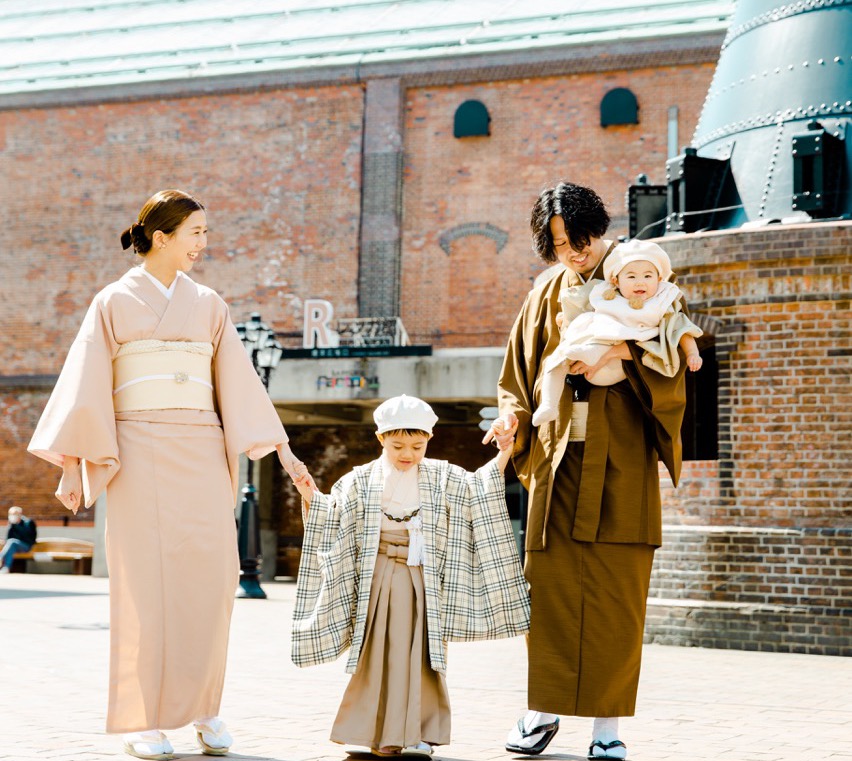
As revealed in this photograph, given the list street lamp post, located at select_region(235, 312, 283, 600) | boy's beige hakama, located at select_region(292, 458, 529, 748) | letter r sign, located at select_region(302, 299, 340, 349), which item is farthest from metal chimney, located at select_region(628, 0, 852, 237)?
letter r sign, located at select_region(302, 299, 340, 349)

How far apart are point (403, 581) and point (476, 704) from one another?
1.94m

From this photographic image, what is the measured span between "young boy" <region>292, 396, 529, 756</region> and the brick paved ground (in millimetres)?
270

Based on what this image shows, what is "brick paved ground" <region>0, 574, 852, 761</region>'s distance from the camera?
505 cm

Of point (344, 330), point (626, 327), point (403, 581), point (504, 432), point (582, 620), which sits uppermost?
point (344, 330)

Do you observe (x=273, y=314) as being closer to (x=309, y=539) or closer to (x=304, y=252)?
(x=304, y=252)

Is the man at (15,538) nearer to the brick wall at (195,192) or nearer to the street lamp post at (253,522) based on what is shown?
the brick wall at (195,192)

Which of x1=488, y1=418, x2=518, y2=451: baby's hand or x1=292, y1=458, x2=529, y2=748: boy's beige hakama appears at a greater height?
x1=488, y1=418, x2=518, y2=451: baby's hand

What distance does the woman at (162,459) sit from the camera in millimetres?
4750

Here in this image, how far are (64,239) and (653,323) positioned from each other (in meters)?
25.7

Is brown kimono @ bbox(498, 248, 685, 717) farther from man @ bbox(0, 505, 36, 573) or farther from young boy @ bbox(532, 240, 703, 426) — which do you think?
man @ bbox(0, 505, 36, 573)

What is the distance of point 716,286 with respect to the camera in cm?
1048

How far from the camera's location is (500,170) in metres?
26.5

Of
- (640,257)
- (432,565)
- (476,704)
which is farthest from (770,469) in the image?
(432,565)

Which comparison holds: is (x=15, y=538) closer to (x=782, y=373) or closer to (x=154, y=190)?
(x=154, y=190)
